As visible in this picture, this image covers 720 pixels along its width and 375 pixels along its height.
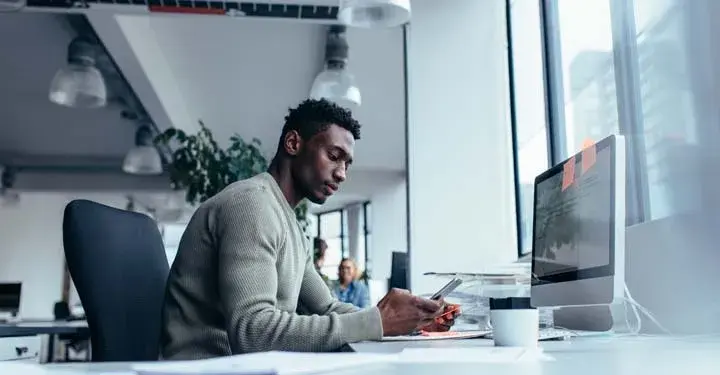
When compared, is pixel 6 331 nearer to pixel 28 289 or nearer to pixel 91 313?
pixel 91 313

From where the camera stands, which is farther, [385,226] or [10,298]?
[385,226]

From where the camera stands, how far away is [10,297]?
6691 mm

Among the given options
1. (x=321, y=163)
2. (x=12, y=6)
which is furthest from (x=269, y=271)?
(x=12, y=6)

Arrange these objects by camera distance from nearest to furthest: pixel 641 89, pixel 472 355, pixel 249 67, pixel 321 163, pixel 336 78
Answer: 1. pixel 472 355
2. pixel 321 163
3. pixel 641 89
4. pixel 336 78
5. pixel 249 67

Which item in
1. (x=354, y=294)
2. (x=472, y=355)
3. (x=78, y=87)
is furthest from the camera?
(x=354, y=294)

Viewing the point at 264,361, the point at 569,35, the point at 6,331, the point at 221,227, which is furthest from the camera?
the point at 569,35

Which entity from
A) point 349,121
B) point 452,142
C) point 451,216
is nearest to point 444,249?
point 451,216

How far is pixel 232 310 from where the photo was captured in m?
1.40

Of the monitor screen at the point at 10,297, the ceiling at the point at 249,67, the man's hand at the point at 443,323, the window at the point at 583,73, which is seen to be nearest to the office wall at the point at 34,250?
the monitor screen at the point at 10,297

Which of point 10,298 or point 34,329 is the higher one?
point 10,298

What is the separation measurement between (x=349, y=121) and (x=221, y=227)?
0.53m

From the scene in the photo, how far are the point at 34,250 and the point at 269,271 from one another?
10348mm

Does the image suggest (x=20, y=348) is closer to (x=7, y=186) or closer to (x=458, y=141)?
(x=458, y=141)

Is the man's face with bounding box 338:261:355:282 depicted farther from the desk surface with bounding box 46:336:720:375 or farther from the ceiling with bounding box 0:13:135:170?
the desk surface with bounding box 46:336:720:375
